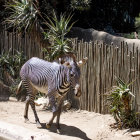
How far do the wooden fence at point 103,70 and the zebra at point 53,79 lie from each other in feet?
3.74

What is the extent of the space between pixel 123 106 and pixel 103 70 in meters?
1.51

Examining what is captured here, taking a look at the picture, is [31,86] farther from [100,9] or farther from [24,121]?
[100,9]

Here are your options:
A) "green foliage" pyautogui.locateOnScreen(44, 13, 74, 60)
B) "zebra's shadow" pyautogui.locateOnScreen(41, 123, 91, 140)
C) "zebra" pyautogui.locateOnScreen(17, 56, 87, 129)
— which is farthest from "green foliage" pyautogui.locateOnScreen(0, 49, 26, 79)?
"zebra's shadow" pyautogui.locateOnScreen(41, 123, 91, 140)

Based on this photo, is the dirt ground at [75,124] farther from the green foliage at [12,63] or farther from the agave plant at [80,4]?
the agave plant at [80,4]

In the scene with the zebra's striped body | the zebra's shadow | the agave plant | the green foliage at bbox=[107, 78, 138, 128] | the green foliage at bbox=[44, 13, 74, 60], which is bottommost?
the zebra's shadow

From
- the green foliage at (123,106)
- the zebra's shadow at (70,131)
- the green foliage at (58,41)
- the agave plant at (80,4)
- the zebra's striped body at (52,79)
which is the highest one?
the agave plant at (80,4)

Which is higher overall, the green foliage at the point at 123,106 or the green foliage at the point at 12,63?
the green foliage at the point at 12,63

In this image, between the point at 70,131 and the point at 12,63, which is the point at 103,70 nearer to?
the point at 70,131

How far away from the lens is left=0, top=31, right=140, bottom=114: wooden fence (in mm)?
9453

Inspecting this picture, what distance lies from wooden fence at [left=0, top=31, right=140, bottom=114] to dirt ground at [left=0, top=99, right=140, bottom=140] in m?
0.38

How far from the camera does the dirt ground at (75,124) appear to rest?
29.8ft

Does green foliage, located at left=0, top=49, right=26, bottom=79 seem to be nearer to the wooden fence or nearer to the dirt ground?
the dirt ground

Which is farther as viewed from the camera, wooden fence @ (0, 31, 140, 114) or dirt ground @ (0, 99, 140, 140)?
wooden fence @ (0, 31, 140, 114)

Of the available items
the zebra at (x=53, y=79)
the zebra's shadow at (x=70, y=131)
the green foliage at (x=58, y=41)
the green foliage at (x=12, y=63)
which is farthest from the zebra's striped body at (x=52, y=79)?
the green foliage at (x=12, y=63)
